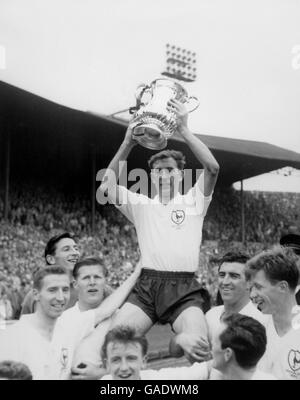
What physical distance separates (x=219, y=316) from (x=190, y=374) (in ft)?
0.89

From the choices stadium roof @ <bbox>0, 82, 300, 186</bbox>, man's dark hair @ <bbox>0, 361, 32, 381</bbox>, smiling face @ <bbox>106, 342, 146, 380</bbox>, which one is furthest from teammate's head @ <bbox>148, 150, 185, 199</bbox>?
man's dark hair @ <bbox>0, 361, 32, 381</bbox>

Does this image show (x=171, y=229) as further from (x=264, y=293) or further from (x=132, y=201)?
(x=264, y=293)

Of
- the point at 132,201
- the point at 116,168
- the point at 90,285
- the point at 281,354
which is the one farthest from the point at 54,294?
the point at 281,354

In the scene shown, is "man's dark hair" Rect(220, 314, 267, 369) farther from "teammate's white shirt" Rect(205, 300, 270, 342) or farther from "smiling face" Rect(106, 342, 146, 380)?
"smiling face" Rect(106, 342, 146, 380)

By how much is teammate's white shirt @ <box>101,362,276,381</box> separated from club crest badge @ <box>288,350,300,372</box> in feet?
0.35

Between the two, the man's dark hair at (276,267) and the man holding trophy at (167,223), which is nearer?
the man holding trophy at (167,223)

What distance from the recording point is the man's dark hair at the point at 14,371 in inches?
94.0

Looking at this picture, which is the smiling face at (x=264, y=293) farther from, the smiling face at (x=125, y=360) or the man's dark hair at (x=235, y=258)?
the smiling face at (x=125, y=360)

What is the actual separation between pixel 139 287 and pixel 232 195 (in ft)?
4.02

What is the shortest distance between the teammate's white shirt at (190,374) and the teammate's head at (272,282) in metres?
0.27

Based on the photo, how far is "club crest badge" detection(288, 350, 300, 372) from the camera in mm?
2336

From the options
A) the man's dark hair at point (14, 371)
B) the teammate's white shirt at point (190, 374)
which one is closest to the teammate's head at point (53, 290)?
the man's dark hair at point (14, 371)

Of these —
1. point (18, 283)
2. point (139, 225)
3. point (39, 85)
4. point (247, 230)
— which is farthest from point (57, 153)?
point (139, 225)
